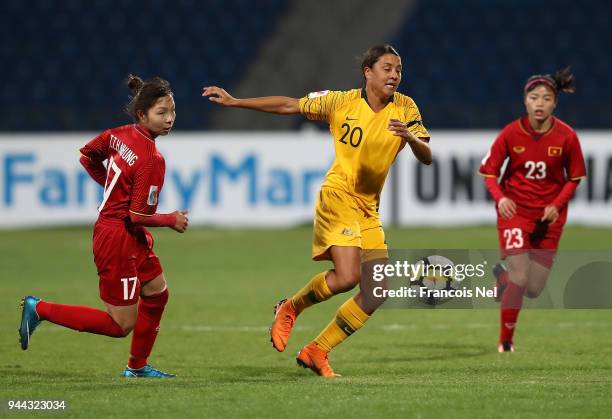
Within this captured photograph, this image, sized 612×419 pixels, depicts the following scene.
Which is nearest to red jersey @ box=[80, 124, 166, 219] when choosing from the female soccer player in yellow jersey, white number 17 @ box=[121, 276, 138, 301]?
white number 17 @ box=[121, 276, 138, 301]

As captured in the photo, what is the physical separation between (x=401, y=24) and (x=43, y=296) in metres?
12.1

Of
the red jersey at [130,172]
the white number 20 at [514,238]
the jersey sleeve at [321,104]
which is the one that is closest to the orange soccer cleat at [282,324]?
the red jersey at [130,172]

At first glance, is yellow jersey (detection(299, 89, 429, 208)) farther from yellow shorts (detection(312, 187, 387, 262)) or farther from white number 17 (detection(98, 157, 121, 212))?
white number 17 (detection(98, 157, 121, 212))

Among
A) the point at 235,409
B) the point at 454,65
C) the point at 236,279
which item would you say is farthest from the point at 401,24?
the point at 235,409

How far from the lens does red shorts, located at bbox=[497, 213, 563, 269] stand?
8484 mm

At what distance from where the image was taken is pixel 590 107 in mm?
18375

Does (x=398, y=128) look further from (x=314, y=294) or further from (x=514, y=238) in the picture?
(x=514, y=238)

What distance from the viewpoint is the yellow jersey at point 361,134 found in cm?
707

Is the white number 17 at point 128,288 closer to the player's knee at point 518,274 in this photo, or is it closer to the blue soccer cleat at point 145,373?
the blue soccer cleat at point 145,373

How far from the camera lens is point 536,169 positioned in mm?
8516

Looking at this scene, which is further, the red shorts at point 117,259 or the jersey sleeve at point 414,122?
the jersey sleeve at point 414,122

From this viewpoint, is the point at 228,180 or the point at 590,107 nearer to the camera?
the point at 228,180

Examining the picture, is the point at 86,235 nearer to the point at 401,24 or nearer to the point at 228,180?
the point at 228,180

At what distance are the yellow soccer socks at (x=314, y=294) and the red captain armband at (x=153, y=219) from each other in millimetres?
1053
